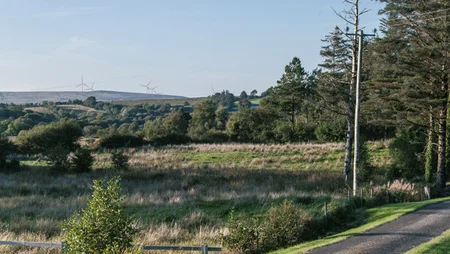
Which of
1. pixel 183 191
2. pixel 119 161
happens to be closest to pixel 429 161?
pixel 183 191

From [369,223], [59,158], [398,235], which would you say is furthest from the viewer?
[59,158]

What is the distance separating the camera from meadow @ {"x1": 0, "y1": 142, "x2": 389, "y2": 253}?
656 inches

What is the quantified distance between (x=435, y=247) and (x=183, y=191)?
17073 mm

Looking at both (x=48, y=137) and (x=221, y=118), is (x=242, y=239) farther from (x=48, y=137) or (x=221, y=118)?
(x=221, y=118)

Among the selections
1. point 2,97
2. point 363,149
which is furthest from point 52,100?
point 363,149

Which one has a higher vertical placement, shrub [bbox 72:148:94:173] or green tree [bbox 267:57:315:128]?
green tree [bbox 267:57:315:128]

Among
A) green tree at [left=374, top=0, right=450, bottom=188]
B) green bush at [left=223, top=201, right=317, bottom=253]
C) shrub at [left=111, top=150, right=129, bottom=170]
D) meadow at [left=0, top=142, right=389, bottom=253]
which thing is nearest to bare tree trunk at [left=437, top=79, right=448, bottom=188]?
green tree at [left=374, top=0, right=450, bottom=188]

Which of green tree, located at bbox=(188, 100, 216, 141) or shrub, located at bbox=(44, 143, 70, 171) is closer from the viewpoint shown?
shrub, located at bbox=(44, 143, 70, 171)

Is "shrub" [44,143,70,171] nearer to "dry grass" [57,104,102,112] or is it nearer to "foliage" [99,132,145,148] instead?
"foliage" [99,132,145,148]

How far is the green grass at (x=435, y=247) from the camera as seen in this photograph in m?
10.3

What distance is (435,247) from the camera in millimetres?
10719

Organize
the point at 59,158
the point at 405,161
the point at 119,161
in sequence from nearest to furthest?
the point at 405,161, the point at 59,158, the point at 119,161

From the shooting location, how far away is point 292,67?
66.8m

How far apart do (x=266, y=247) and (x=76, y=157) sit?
84.4 ft
